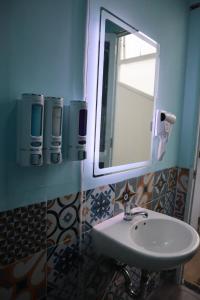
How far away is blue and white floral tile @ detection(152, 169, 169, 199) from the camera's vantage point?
5.48 ft

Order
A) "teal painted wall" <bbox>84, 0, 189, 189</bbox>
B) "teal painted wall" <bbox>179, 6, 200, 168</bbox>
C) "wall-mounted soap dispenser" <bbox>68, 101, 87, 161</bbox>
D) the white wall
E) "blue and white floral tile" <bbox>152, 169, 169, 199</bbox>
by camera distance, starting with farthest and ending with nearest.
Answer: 1. "teal painted wall" <bbox>179, 6, 200, 168</bbox>
2. "blue and white floral tile" <bbox>152, 169, 169, 199</bbox>
3. the white wall
4. "teal painted wall" <bbox>84, 0, 189, 189</bbox>
5. "wall-mounted soap dispenser" <bbox>68, 101, 87, 161</bbox>

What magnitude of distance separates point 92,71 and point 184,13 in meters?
1.18

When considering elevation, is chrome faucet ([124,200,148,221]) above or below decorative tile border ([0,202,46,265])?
below

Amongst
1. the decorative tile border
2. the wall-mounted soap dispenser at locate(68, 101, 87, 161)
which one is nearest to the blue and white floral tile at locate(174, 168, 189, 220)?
the wall-mounted soap dispenser at locate(68, 101, 87, 161)

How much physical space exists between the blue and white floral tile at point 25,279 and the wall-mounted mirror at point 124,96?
1.59ft

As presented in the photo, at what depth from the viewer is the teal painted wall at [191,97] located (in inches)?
70.6

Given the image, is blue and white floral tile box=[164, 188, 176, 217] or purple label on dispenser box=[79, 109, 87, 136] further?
blue and white floral tile box=[164, 188, 176, 217]

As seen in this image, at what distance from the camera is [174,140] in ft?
6.12

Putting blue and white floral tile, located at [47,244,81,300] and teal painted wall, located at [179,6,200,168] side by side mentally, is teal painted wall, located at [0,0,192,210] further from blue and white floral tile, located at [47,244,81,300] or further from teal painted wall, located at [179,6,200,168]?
teal painted wall, located at [179,6,200,168]

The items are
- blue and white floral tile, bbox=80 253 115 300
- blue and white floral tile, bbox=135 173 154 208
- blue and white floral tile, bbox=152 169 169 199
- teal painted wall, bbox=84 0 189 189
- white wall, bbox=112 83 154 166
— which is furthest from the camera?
blue and white floral tile, bbox=152 169 169 199

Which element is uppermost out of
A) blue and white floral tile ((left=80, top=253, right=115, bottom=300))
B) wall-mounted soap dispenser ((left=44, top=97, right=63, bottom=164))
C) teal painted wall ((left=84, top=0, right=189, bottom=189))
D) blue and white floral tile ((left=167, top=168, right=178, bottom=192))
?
teal painted wall ((left=84, top=0, right=189, bottom=189))

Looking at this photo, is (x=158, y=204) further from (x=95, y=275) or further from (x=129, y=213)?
(x=95, y=275)

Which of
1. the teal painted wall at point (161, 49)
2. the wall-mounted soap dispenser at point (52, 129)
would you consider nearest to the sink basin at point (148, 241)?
the teal painted wall at point (161, 49)

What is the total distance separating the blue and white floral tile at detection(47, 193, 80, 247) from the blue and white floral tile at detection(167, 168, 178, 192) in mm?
1030
